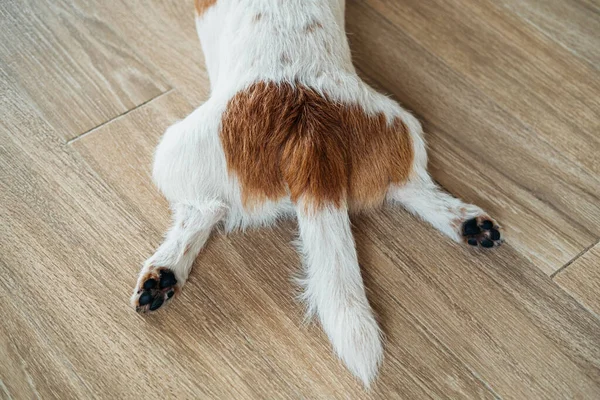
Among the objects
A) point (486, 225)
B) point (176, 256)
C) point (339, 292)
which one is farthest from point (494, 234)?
point (176, 256)

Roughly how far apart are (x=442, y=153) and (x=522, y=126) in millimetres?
271

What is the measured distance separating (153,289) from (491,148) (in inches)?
39.5

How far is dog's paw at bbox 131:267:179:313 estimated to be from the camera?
142 cm

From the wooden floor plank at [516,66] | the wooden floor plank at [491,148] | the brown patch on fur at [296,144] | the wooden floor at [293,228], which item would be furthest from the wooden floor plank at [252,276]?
the wooden floor plank at [516,66]

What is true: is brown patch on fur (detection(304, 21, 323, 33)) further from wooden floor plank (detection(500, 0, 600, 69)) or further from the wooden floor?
wooden floor plank (detection(500, 0, 600, 69))

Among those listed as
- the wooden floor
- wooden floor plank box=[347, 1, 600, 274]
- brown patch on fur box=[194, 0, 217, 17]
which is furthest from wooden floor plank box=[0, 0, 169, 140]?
wooden floor plank box=[347, 1, 600, 274]

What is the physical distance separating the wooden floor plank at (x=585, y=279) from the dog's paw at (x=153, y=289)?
924 mm

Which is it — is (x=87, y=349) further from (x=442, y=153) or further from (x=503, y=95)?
(x=503, y=95)

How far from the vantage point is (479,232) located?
5.02 feet

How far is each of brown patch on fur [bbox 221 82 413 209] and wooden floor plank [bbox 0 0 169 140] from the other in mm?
530

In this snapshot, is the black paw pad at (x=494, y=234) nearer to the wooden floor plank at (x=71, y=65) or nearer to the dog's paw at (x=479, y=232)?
the dog's paw at (x=479, y=232)

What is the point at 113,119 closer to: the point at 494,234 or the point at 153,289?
the point at 153,289

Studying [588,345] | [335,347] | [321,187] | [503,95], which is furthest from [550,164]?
[335,347]

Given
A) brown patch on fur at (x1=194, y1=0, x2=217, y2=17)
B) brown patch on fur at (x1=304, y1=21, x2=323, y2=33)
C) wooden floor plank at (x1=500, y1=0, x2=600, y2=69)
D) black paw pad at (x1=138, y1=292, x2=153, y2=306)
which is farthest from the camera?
wooden floor plank at (x1=500, y1=0, x2=600, y2=69)
